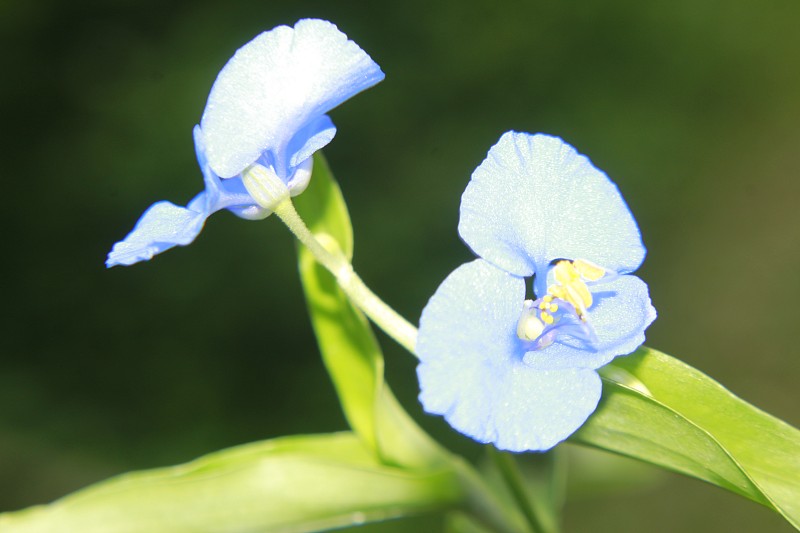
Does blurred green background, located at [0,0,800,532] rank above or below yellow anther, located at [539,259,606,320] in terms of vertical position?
above

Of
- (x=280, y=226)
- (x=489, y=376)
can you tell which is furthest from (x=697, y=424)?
(x=280, y=226)

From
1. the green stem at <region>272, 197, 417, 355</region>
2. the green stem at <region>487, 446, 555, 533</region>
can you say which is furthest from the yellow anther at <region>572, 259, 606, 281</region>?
the green stem at <region>487, 446, 555, 533</region>

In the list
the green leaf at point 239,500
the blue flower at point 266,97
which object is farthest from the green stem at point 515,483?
the blue flower at point 266,97

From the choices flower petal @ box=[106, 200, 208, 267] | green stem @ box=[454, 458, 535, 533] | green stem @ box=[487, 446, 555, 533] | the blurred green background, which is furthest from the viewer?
the blurred green background

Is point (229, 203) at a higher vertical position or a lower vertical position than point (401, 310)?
lower

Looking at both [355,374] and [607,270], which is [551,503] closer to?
[355,374]

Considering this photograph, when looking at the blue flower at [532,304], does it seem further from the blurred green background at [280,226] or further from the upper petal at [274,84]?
the blurred green background at [280,226]

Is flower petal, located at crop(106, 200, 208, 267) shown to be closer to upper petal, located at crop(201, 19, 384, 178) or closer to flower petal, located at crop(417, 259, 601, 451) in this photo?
upper petal, located at crop(201, 19, 384, 178)

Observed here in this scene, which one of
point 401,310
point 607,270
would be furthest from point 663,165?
point 607,270
